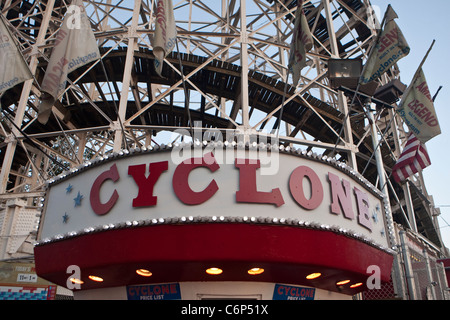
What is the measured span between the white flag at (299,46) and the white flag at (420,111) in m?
3.52

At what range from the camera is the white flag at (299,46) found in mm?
8859

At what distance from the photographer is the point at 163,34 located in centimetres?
873

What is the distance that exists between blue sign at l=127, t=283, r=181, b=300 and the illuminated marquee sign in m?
1.73

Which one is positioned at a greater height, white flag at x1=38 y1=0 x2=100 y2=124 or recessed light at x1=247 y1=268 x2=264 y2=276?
white flag at x1=38 y1=0 x2=100 y2=124

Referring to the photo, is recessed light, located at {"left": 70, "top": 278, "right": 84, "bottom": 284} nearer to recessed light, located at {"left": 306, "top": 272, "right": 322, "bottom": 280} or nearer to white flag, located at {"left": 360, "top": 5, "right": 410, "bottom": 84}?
recessed light, located at {"left": 306, "top": 272, "right": 322, "bottom": 280}

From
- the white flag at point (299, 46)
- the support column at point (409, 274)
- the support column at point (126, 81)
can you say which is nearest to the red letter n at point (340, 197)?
the support column at point (409, 274)

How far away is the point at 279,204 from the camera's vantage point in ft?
21.6

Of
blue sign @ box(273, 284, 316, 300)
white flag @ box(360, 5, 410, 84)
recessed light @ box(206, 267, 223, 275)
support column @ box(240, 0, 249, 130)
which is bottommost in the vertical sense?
blue sign @ box(273, 284, 316, 300)

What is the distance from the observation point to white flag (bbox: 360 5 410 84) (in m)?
9.77

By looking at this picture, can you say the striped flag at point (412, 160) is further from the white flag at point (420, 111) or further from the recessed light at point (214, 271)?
the recessed light at point (214, 271)

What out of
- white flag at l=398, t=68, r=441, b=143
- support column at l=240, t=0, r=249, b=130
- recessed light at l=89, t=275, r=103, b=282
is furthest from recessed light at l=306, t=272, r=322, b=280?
support column at l=240, t=0, r=249, b=130

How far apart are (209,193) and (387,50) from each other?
6462 millimetres

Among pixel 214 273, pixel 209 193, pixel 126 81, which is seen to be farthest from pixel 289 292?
pixel 126 81
